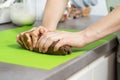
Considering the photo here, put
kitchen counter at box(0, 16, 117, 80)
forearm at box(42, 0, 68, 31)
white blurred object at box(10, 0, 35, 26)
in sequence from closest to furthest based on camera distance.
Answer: kitchen counter at box(0, 16, 117, 80), forearm at box(42, 0, 68, 31), white blurred object at box(10, 0, 35, 26)

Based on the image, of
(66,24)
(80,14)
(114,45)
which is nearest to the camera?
(114,45)

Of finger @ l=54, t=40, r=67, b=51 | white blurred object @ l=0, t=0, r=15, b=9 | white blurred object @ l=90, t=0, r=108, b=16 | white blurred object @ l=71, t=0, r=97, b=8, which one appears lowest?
white blurred object @ l=90, t=0, r=108, b=16

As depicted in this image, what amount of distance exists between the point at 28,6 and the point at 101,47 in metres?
0.52

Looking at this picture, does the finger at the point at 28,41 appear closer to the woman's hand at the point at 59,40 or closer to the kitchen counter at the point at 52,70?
the woman's hand at the point at 59,40

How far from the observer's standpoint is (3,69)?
2.03 feet

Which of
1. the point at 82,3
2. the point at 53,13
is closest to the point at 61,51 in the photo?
the point at 53,13

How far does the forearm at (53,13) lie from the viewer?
98 centimetres

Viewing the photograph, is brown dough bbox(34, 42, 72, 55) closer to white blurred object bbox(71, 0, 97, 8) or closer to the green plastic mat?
the green plastic mat

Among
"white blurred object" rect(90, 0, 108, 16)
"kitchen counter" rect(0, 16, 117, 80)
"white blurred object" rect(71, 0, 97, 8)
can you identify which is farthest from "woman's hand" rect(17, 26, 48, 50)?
"white blurred object" rect(90, 0, 108, 16)

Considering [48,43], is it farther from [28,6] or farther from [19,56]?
[28,6]

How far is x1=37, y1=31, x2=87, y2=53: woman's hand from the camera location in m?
0.74

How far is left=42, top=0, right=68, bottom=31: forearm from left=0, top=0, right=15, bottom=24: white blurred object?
9.1 inches

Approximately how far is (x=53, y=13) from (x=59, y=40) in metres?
0.29

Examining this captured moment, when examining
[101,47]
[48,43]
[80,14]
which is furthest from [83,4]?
[48,43]
